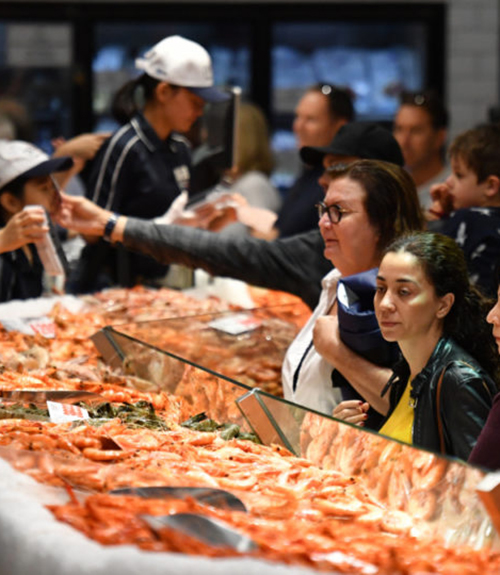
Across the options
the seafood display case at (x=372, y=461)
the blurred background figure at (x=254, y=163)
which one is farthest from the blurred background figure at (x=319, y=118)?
the seafood display case at (x=372, y=461)

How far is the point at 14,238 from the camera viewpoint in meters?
3.53

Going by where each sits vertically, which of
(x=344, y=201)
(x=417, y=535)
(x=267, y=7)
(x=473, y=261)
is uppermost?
(x=267, y=7)

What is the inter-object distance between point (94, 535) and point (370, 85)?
22.3 ft

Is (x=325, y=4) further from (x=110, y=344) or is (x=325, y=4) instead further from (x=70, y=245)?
(x=110, y=344)

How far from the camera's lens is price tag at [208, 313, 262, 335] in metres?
3.32

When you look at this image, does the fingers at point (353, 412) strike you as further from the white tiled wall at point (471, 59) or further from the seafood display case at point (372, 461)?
the white tiled wall at point (471, 59)

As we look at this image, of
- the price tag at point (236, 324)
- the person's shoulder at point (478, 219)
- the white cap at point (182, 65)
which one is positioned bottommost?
the price tag at point (236, 324)

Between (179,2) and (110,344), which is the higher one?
(179,2)

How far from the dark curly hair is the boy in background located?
31.8 inches

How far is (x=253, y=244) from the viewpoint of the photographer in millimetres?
3482

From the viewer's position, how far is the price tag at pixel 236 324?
3.32 meters

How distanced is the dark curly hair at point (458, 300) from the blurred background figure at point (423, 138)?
2.64 m

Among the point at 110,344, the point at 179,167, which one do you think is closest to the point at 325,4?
the point at 179,167

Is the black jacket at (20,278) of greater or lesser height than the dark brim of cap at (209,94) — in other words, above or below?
below
